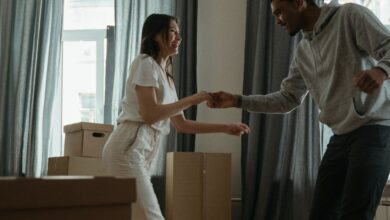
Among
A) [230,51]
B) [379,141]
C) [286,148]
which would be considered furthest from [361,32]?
[230,51]

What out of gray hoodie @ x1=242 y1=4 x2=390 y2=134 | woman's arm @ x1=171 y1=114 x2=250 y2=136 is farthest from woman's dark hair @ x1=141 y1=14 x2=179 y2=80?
gray hoodie @ x1=242 y1=4 x2=390 y2=134

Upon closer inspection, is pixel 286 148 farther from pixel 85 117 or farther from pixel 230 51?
pixel 85 117

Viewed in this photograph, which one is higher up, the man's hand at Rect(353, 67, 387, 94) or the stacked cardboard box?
the man's hand at Rect(353, 67, 387, 94)

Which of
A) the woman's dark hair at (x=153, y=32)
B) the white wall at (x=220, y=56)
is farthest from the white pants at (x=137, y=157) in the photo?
the white wall at (x=220, y=56)

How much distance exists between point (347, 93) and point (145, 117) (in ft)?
2.62

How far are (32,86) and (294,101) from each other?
2.71 m

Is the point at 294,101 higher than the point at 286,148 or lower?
higher

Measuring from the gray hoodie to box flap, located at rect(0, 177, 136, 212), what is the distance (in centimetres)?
106

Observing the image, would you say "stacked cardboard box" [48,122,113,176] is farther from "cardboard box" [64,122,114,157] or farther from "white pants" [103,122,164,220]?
"white pants" [103,122,164,220]

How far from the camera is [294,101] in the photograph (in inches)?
86.7

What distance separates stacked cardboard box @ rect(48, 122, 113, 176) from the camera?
3.46 metres

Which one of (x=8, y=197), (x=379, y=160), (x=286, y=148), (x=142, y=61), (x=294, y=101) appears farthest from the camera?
(x=286, y=148)

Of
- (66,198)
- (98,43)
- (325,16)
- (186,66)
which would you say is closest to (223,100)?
(325,16)

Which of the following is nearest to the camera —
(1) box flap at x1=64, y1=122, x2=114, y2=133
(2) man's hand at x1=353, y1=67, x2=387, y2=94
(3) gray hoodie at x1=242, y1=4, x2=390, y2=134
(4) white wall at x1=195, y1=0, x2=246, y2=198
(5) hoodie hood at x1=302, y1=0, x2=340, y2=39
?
(2) man's hand at x1=353, y1=67, x2=387, y2=94
